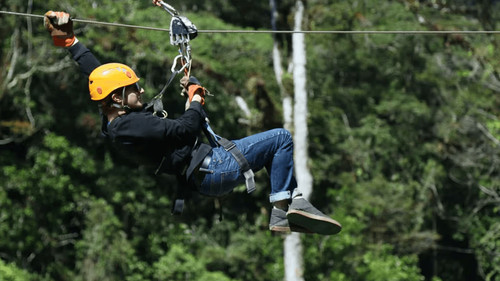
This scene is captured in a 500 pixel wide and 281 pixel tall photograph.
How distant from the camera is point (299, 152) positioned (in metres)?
12.4

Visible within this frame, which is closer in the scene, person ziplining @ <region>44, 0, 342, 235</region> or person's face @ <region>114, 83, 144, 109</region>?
person ziplining @ <region>44, 0, 342, 235</region>

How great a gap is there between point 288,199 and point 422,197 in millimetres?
15565

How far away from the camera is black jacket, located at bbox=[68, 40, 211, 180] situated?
400 cm

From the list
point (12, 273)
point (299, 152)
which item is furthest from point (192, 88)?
point (12, 273)

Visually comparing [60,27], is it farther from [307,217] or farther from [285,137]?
[307,217]

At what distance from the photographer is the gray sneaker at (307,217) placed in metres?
4.25

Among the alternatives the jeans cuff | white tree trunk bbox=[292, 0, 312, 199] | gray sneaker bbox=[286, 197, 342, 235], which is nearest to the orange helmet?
the jeans cuff

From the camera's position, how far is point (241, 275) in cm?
1656

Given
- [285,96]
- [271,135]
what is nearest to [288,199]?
[271,135]

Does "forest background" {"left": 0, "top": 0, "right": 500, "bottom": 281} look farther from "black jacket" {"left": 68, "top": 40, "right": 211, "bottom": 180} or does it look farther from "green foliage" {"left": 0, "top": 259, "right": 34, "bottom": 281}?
"black jacket" {"left": 68, "top": 40, "right": 211, "bottom": 180}

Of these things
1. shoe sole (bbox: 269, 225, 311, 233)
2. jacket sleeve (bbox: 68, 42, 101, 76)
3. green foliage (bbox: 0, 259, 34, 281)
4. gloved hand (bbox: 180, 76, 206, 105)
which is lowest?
green foliage (bbox: 0, 259, 34, 281)

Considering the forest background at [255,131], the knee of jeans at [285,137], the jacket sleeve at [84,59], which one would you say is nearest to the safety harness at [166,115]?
the knee of jeans at [285,137]

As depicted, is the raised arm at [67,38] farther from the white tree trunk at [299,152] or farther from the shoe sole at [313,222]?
the white tree trunk at [299,152]

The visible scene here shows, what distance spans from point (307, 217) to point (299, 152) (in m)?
8.18
